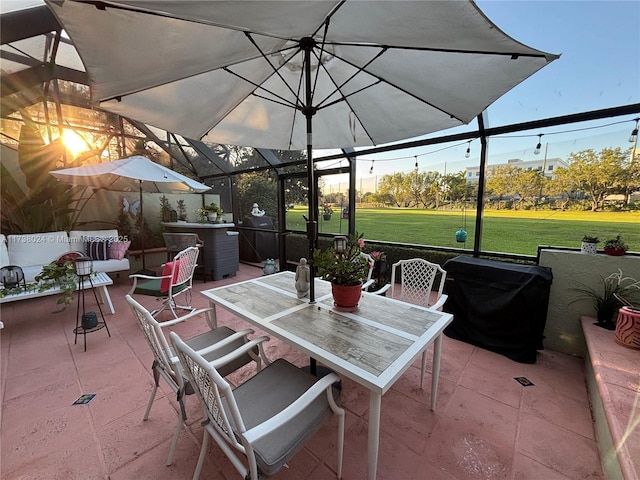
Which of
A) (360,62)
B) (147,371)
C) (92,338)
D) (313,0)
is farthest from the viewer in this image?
(92,338)

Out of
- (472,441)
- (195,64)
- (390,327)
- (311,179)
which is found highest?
(195,64)

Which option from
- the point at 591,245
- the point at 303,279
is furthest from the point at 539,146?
the point at 303,279

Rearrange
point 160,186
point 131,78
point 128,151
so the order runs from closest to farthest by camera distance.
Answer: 1. point 131,78
2. point 160,186
3. point 128,151

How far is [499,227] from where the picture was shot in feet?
12.6

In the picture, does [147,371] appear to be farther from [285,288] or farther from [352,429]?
[352,429]

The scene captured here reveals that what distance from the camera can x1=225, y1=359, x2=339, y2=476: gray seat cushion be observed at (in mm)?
1115

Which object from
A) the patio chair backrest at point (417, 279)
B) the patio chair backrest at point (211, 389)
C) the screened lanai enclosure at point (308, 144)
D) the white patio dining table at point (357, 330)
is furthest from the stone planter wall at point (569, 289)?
the patio chair backrest at point (211, 389)

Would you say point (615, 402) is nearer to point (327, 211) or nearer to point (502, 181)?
point (502, 181)

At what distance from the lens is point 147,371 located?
7.82 feet

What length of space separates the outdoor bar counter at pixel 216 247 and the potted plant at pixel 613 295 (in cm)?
533

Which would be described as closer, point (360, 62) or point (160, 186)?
point (360, 62)

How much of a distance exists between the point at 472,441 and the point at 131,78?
3.16 m

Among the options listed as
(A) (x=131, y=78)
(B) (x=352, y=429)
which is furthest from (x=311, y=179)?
(B) (x=352, y=429)

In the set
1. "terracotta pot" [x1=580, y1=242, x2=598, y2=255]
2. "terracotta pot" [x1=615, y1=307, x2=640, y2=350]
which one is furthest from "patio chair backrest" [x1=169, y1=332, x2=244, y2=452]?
"terracotta pot" [x1=580, y1=242, x2=598, y2=255]
